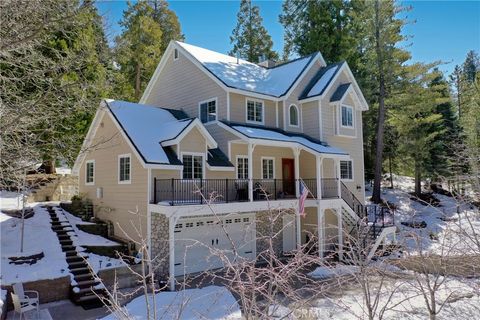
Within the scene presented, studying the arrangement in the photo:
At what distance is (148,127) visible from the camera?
52.9 ft

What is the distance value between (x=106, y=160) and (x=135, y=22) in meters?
15.9

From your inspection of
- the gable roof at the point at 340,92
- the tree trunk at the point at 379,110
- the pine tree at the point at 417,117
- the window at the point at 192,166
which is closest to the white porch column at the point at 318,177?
the gable roof at the point at 340,92

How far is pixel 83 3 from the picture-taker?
8.08 metres

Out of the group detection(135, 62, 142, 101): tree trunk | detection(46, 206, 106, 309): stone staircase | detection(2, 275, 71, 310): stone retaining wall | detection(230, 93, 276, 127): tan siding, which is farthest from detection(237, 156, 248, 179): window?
detection(135, 62, 142, 101): tree trunk

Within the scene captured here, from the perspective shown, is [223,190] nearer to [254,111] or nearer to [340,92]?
[254,111]

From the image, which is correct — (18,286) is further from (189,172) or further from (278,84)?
(278,84)

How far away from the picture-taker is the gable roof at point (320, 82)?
19719 millimetres

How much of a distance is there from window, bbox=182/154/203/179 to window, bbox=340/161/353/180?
9407 millimetres

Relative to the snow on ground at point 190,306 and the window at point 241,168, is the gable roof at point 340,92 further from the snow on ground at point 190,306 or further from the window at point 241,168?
the snow on ground at point 190,306

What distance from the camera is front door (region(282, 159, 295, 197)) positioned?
19.4 metres

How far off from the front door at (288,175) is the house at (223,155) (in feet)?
0.23

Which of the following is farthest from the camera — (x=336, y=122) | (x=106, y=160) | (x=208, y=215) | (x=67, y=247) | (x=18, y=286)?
(x=336, y=122)

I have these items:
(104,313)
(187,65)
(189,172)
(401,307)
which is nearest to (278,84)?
(187,65)

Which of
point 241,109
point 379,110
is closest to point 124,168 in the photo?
point 241,109
